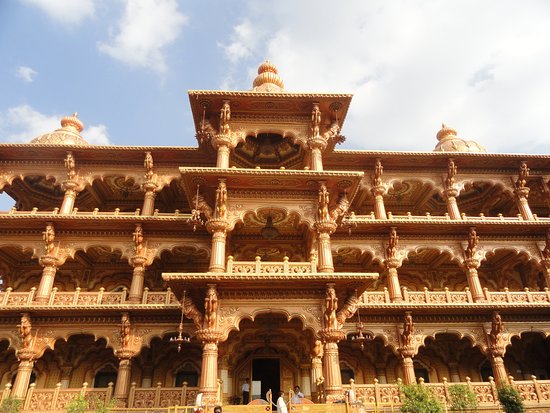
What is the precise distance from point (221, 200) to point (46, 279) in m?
8.83

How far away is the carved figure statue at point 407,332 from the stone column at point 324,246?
4623mm

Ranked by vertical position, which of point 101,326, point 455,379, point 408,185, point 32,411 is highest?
point 408,185

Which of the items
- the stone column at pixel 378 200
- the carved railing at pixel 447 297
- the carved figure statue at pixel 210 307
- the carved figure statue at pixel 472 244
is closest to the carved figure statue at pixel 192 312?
the carved figure statue at pixel 210 307

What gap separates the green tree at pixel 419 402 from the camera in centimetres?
1283

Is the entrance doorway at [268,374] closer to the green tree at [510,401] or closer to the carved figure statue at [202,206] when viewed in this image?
the carved figure statue at [202,206]

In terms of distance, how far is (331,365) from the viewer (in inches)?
524

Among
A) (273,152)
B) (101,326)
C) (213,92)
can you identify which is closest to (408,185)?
(273,152)

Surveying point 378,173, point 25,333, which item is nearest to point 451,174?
point 378,173

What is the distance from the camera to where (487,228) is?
65.6 feet

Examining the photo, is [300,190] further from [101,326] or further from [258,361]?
[101,326]

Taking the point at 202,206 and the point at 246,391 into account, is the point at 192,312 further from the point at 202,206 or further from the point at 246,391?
the point at 246,391

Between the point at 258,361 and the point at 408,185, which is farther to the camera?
the point at 408,185

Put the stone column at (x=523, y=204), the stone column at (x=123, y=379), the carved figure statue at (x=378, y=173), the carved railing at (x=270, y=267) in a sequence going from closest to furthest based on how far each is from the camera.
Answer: the carved railing at (x=270, y=267), the stone column at (x=123, y=379), the stone column at (x=523, y=204), the carved figure statue at (x=378, y=173)

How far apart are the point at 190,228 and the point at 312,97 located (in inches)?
325
